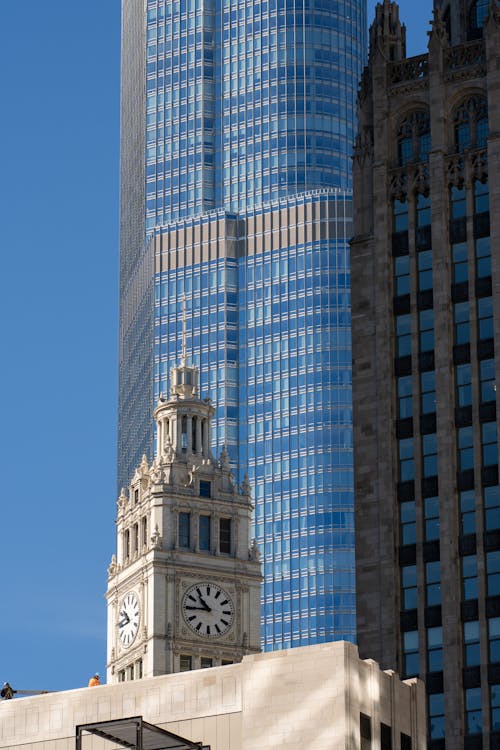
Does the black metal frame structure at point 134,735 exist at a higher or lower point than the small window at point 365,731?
lower

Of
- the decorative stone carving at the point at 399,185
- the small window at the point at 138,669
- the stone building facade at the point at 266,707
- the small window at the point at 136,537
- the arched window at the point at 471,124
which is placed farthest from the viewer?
the small window at the point at 136,537

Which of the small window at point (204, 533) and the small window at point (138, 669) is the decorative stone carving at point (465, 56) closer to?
the small window at point (204, 533)

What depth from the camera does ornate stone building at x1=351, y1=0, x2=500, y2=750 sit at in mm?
136625

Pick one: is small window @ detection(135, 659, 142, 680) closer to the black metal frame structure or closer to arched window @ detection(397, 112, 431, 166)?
arched window @ detection(397, 112, 431, 166)

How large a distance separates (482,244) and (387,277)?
6.76 metres

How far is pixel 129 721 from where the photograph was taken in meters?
77.0

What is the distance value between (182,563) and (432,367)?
27.2 metres

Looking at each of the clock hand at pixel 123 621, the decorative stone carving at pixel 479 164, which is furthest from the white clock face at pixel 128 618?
the decorative stone carving at pixel 479 164

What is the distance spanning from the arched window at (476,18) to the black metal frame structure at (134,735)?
82.6 m

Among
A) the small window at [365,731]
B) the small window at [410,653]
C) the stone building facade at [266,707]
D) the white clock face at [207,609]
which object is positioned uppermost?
the white clock face at [207,609]

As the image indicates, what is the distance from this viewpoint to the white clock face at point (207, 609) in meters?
159

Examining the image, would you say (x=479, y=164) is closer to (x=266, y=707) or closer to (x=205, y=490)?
(x=205, y=490)

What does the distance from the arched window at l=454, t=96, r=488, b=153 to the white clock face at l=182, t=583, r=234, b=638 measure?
35.7 m

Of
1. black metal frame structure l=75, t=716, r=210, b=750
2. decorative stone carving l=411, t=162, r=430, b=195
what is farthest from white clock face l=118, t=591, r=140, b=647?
black metal frame structure l=75, t=716, r=210, b=750
